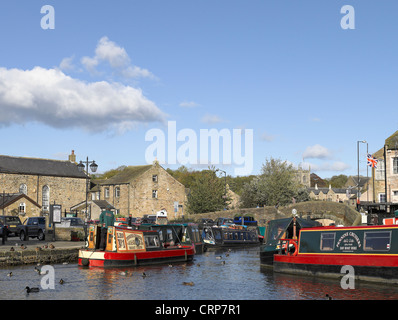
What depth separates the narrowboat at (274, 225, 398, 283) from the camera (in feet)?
66.8

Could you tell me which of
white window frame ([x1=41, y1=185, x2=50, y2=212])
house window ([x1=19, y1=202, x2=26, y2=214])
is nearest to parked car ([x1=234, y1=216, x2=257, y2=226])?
house window ([x1=19, y1=202, x2=26, y2=214])

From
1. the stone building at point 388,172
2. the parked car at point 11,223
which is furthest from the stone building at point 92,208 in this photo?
the stone building at point 388,172

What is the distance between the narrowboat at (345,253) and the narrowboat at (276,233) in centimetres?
110

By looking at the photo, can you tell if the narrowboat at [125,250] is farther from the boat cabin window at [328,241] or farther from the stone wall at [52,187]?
the stone wall at [52,187]

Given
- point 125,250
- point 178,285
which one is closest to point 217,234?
point 125,250

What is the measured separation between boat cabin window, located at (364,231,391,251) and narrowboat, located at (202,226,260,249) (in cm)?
2178

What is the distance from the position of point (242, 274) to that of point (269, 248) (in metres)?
2.76

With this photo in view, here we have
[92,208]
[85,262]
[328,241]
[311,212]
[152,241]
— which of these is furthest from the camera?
[92,208]

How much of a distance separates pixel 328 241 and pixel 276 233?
14.1 ft

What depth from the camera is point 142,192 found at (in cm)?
6806

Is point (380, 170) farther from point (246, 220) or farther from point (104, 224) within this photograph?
point (104, 224)

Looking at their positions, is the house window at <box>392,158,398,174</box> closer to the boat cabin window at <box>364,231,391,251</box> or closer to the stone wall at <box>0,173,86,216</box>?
the boat cabin window at <box>364,231,391,251</box>

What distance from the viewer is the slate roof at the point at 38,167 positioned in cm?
6275
